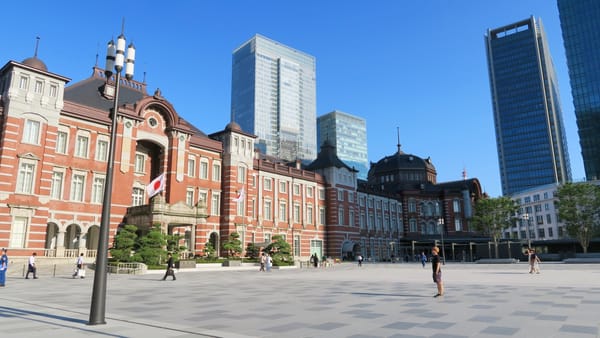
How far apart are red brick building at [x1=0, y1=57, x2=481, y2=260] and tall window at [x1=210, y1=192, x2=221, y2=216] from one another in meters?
0.12

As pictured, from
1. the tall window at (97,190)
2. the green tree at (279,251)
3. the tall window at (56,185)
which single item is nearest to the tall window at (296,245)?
the green tree at (279,251)

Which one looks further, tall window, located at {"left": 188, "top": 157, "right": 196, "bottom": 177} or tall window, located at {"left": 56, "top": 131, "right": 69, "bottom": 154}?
tall window, located at {"left": 188, "top": 157, "right": 196, "bottom": 177}

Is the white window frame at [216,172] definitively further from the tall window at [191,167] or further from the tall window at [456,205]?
the tall window at [456,205]

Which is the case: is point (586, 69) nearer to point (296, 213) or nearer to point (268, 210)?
point (296, 213)

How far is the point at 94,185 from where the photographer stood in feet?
115

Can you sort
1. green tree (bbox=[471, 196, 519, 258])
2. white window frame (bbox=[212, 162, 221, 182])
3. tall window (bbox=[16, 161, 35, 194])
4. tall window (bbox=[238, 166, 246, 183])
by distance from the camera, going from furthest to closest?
green tree (bbox=[471, 196, 519, 258]), tall window (bbox=[238, 166, 246, 183]), white window frame (bbox=[212, 162, 221, 182]), tall window (bbox=[16, 161, 35, 194])

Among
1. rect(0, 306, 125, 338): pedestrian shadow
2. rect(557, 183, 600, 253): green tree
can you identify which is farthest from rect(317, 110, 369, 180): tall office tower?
rect(0, 306, 125, 338): pedestrian shadow

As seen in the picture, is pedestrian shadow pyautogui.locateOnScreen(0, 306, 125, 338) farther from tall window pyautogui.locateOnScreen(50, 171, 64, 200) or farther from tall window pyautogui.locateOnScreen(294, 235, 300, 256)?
tall window pyautogui.locateOnScreen(294, 235, 300, 256)

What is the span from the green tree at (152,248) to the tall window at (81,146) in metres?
9.57

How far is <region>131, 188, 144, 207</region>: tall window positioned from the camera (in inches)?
1506

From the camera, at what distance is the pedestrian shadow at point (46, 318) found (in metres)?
8.91

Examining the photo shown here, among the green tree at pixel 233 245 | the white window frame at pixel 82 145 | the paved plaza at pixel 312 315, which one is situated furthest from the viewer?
the green tree at pixel 233 245

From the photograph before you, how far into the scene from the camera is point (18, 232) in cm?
2970

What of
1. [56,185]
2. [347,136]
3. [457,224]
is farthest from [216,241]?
[347,136]
